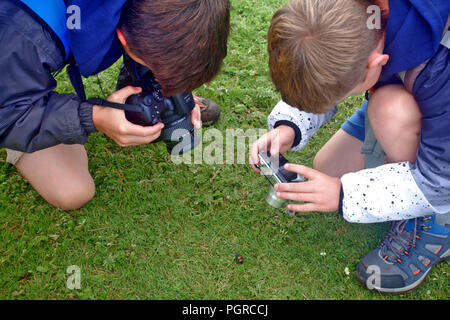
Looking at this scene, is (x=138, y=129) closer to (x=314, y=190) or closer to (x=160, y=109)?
(x=160, y=109)

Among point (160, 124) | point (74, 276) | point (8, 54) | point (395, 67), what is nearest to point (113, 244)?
point (74, 276)

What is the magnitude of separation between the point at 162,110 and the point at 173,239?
0.70 meters

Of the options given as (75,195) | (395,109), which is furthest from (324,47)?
(75,195)

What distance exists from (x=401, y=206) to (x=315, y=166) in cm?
74

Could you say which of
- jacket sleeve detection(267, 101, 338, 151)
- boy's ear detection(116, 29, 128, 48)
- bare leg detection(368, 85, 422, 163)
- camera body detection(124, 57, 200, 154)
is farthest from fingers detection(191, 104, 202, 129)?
bare leg detection(368, 85, 422, 163)

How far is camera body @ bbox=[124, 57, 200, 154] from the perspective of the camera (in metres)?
1.81

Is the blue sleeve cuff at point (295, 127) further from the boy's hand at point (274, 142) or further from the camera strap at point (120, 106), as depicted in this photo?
the camera strap at point (120, 106)

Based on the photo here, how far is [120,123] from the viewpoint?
1802mm

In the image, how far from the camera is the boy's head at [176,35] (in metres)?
1.53

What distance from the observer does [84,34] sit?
158 centimetres

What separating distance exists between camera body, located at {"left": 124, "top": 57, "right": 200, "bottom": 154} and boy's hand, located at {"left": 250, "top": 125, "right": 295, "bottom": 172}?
338mm

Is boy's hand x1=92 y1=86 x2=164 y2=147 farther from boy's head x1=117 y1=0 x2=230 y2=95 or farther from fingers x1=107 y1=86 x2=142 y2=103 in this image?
boy's head x1=117 y1=0 x2=230 y2=95

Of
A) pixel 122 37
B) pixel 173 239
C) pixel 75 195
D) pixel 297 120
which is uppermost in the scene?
pixel 122 37

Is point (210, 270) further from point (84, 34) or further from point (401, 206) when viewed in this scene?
point (84, 34)
